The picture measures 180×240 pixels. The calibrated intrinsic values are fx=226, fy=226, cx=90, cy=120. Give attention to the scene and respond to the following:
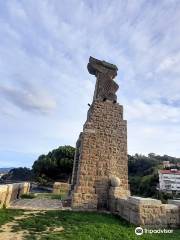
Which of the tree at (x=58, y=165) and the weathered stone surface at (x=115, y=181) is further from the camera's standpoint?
the tree at (x=58, y=165)

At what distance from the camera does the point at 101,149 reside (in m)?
11.1

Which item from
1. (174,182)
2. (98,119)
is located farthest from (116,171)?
(174,182)

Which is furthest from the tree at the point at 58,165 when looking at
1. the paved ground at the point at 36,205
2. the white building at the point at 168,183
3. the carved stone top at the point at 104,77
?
the paved ground at the point at 36,205

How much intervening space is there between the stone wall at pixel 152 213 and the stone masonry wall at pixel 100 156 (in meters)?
2.65

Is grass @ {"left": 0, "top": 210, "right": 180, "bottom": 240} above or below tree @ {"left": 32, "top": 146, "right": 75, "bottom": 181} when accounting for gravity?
below

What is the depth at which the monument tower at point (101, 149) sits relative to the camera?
1024 centimetres

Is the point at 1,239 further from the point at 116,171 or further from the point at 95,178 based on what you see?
the point at 116,171

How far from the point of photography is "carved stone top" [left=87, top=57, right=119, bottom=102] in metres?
12.6

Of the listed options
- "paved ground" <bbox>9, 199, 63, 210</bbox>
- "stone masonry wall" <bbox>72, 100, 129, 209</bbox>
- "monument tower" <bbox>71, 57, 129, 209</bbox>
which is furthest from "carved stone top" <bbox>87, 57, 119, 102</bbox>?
"paved ground" <bbox>9, 199, 63, 210</bbox>

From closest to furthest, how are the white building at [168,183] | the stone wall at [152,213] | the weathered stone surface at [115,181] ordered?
1. the stone wall at [152,213]
2. the weathered stone surface at [115,181]
3. the white building at [168,183]

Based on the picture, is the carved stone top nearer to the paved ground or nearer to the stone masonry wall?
the stone masonry wall

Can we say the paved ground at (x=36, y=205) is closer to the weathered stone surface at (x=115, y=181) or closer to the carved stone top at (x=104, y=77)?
the weathered stone surface at (x=115, y=181)

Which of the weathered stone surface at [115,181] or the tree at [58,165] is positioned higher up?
the tree at [58,165]

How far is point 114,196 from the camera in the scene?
968 centimetres
